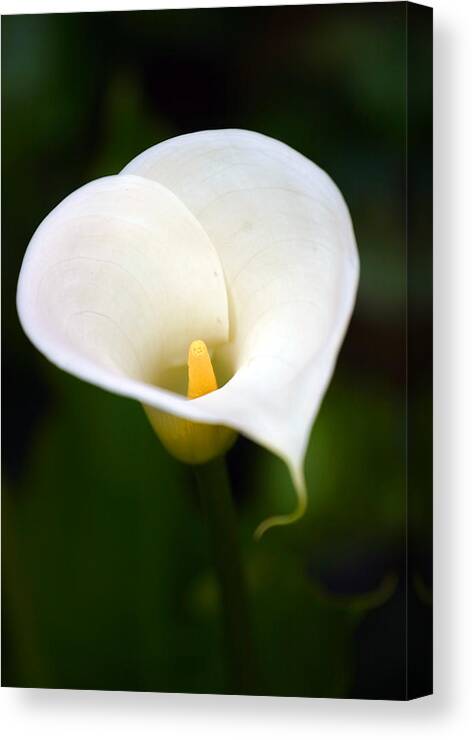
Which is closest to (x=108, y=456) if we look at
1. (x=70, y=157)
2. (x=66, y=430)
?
(x=66, y=430)

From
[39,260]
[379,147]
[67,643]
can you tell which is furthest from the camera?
[67,643]

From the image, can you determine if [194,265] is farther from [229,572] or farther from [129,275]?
[229,572]

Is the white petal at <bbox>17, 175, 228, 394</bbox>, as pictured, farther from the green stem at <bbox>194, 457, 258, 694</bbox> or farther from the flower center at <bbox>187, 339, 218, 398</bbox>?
the green stem at <bbox>194, 457, 258, 694</bbox>

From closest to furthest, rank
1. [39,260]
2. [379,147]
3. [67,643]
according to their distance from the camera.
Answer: [39,260]
[379,147]
[67,643]

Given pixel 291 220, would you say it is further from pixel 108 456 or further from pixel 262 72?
pixel 108 456

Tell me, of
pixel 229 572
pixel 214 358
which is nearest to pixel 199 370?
pixel 214 358

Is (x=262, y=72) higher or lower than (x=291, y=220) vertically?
higher

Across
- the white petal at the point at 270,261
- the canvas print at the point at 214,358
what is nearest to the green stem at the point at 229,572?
the canvas print at the point at 214,358

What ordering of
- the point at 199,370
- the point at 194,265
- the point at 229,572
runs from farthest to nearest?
the point at 229,572 < the point at 194,265 < the point at 199,370
